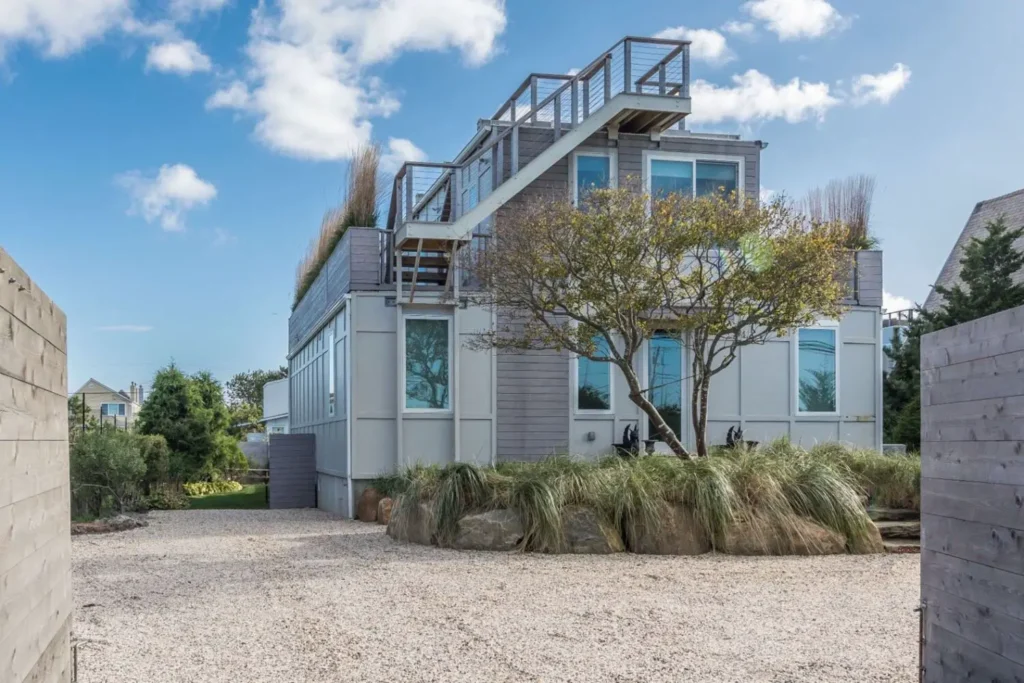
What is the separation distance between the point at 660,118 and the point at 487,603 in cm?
962

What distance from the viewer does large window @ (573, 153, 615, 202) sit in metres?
14.7

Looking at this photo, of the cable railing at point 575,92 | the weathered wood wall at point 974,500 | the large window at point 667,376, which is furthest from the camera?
the large window at point 667,376

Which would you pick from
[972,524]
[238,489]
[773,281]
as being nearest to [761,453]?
[773,281]

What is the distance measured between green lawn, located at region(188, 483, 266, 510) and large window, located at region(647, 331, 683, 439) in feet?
22.6

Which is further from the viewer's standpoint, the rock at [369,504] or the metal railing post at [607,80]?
the metal railing post at [607,80]

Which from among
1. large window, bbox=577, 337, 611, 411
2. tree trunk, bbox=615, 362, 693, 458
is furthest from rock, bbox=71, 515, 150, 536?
tree trunk, bbox=615, 362, 693, 458

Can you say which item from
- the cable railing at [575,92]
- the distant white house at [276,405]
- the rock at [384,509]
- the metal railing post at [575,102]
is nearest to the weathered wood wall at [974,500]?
the rock at [384,509]

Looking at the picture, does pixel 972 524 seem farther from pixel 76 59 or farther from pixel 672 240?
pixel 76 59

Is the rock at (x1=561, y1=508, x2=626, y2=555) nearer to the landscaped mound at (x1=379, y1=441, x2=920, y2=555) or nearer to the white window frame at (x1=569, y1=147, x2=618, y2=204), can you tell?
the landscaped mound at (x1=379, y1=441, x2=920, y2=555)

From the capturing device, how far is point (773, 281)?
34.1 ft

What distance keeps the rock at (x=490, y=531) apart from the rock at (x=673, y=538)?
1.11m

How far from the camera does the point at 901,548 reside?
9664 millimetres

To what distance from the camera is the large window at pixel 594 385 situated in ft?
47.1

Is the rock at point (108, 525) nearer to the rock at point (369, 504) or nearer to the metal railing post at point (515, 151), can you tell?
the rock at point (369, 504)
